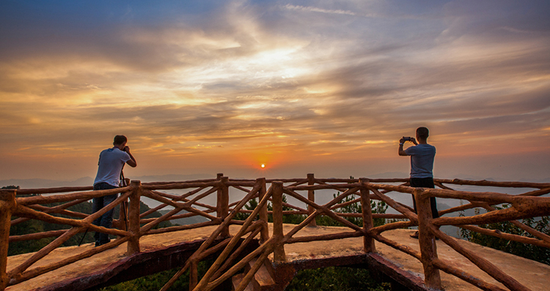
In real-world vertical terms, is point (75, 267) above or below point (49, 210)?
below

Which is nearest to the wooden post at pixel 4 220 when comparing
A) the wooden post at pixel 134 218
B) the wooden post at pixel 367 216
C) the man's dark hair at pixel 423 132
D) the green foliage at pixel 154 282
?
the wooden post at pixel 134 218

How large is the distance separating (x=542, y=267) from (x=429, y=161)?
2.50 m

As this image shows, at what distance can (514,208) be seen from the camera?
2.60 metres

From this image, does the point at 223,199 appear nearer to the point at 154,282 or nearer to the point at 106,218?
the point at 106,218

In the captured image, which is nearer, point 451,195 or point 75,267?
point 451,195

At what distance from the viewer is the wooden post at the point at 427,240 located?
12.8 ft

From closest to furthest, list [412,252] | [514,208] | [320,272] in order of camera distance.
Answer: [514,208] < [412,252] < [320,272]

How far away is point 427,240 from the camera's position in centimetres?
392

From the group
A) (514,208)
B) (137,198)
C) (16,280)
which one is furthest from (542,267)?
(16,280)

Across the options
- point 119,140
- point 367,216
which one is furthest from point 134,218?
point 367,216

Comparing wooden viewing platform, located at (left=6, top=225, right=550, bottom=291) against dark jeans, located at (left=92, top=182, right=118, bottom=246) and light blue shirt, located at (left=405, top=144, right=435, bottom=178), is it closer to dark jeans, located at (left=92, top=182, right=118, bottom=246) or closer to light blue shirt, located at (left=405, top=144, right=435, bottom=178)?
dark jeans, located at (left=92, top=182, right=118, bottom=246)

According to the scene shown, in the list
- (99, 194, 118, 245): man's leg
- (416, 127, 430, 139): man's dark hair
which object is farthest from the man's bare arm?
(416, 127, 430, 139): man's dark hair

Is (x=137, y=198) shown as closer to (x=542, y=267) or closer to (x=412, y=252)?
(x=412, y=252)

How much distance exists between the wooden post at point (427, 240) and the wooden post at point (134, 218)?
4.82 meters
